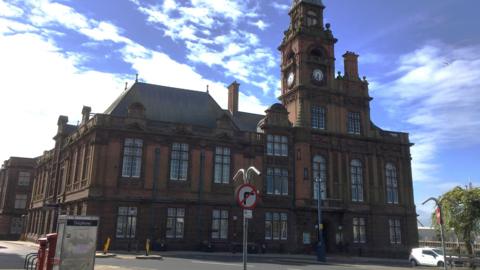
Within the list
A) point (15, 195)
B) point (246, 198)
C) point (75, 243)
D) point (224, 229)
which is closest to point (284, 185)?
point (224, 229)

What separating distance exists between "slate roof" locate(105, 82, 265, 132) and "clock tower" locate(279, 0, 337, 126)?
676cm

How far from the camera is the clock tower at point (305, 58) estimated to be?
4844 centimetres

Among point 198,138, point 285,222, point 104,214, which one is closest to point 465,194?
point 285,222

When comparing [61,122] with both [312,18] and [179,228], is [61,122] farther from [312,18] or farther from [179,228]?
[312,18]

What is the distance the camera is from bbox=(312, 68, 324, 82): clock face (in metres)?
49.5

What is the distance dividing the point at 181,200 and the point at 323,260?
13710 millimetres

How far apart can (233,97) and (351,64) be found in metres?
14.4

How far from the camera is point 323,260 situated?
3331cm

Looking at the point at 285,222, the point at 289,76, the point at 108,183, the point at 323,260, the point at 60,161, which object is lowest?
the point at 323,260

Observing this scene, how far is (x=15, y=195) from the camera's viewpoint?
7231 centimetres

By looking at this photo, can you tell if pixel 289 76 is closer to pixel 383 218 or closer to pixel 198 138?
pixel 198 138

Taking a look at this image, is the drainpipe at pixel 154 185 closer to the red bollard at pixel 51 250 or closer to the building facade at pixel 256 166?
the building facade at pixel 256 166

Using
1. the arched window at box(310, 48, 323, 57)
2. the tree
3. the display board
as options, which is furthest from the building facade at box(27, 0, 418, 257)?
the display board

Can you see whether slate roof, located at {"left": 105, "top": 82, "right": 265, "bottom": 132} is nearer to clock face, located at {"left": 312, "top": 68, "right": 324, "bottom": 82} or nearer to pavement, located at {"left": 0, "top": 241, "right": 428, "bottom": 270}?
clock face, located at {"left": 312, "top": 68, "right": 324, "bottom": 82}
